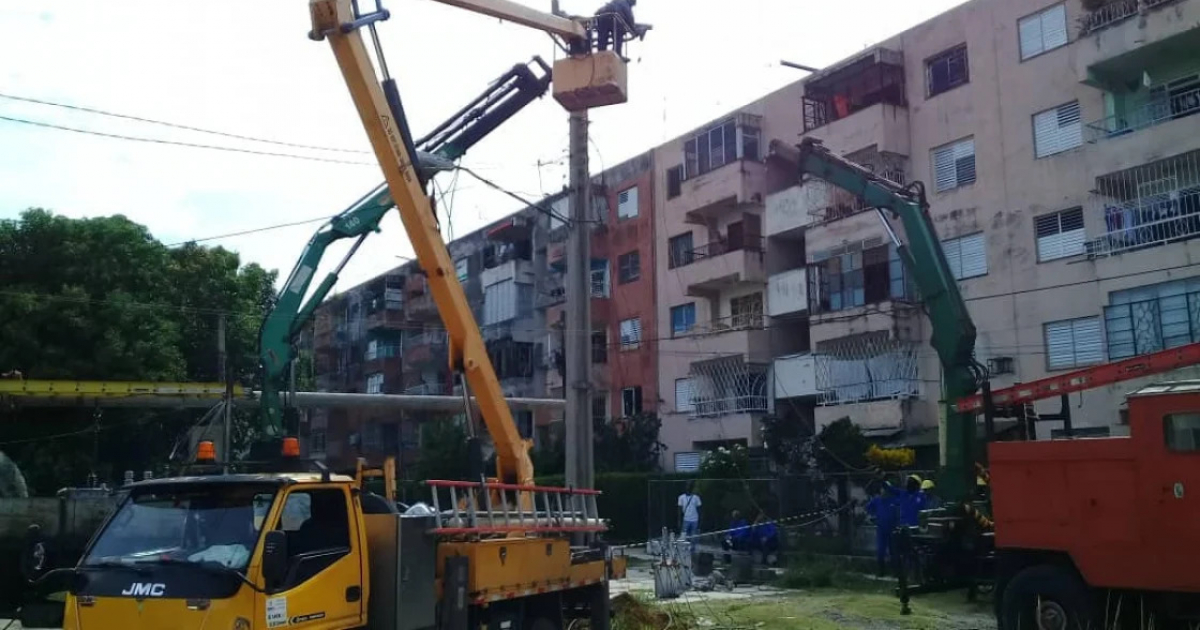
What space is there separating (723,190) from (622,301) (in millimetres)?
8269

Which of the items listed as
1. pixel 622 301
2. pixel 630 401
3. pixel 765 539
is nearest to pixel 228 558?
pixel 765 539

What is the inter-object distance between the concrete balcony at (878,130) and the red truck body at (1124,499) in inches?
804

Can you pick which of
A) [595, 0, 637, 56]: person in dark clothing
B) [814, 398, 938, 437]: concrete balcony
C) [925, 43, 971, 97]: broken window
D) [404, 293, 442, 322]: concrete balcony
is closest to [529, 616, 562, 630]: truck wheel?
[595, 0, 637, 56]: person in dark clothing

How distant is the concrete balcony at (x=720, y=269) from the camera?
36.3 m

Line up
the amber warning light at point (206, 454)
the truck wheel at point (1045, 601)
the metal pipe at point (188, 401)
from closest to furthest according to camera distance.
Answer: the amber warning light at point (206, 454) < the truck wheel at point (1045, 601) < the metal pipe at point (188, 401)

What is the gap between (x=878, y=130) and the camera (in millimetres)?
31312

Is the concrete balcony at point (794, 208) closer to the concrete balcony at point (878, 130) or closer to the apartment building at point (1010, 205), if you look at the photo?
the apartment building at point (1010, 205)

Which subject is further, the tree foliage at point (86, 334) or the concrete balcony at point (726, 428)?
the concrete balcony at point (726, 428)

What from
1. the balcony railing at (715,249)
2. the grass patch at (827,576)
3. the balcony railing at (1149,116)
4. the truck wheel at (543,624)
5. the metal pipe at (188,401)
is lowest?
the grass patch at (827,576)

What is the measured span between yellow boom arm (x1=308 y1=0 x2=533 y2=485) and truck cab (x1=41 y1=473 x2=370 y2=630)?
153 inches

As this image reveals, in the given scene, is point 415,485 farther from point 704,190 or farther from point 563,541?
point 704,190

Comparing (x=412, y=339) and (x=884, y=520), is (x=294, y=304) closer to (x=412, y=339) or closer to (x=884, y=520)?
(x=884, y=520)

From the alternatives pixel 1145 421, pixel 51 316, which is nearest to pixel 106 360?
pixel 51 316

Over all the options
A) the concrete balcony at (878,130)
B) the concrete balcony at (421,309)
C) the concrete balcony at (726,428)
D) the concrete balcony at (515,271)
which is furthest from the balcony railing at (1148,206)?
the concrete balcony at (421,309)
